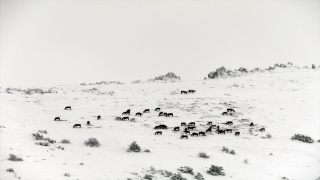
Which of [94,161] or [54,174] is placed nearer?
[54,174]

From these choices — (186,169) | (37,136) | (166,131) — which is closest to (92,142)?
(37,136)

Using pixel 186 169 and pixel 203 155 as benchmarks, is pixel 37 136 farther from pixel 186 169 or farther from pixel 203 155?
pixel 203 155

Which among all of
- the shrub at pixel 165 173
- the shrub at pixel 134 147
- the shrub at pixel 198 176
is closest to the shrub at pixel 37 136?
the shrub at pixel 134 147

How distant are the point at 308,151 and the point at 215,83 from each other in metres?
24.2

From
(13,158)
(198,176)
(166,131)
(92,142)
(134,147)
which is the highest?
(13,158)

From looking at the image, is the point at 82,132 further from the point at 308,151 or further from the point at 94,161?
the point at 308,151

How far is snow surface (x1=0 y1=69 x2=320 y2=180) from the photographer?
18.0 m

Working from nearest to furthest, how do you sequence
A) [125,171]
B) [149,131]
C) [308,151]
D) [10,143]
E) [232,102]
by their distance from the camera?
[125,171]
[10,143]
[308,151]
[149,131]
[232,102]

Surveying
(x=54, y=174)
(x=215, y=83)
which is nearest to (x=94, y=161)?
(x=54, y=174)

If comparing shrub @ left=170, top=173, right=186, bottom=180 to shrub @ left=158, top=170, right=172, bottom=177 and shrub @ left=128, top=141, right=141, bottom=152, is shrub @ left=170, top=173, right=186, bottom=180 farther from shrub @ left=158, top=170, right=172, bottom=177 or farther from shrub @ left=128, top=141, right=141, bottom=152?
shrub @ left=128, top=141, right=141, bottom=152

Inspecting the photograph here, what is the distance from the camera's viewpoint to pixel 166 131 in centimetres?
2694

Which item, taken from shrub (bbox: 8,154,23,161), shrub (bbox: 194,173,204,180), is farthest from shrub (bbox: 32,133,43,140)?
shrub (bbox: 194,173,204,180)

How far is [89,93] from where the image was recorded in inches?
1626

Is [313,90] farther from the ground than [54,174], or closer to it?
farther from the ground
